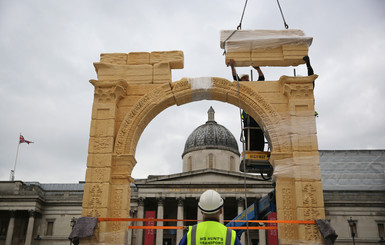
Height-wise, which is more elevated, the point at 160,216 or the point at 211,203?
the point at 160,216

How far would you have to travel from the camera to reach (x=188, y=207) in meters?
42.5

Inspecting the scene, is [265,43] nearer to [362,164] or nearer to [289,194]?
[289,194]

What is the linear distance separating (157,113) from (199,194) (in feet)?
98.8

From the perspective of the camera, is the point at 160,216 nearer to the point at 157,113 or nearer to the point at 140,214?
the point at 140,214

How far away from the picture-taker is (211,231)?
3.38m

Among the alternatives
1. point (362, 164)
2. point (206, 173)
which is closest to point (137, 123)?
point (206, 173)

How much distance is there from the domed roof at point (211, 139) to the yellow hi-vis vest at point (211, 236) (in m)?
42.0

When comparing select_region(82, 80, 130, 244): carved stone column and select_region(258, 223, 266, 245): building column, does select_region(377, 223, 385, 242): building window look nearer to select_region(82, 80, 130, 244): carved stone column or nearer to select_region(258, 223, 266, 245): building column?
select_region(258, 223, 266, 245): building column

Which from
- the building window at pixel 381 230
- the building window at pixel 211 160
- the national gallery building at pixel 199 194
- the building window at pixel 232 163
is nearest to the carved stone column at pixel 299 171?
the national gallery building at pixel 199 194

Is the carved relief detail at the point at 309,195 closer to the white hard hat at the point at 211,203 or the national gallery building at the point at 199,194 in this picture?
the white hard hat at the point at 211,203

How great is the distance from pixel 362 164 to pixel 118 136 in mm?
43036

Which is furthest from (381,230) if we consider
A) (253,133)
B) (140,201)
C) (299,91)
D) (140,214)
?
(299,91)

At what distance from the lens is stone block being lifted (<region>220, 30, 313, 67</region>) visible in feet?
30.0

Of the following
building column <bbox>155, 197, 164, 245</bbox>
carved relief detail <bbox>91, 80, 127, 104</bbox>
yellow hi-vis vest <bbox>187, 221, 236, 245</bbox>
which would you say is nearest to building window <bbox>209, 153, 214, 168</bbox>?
building column <bbox>155, 197, 164, 245</bbox>
